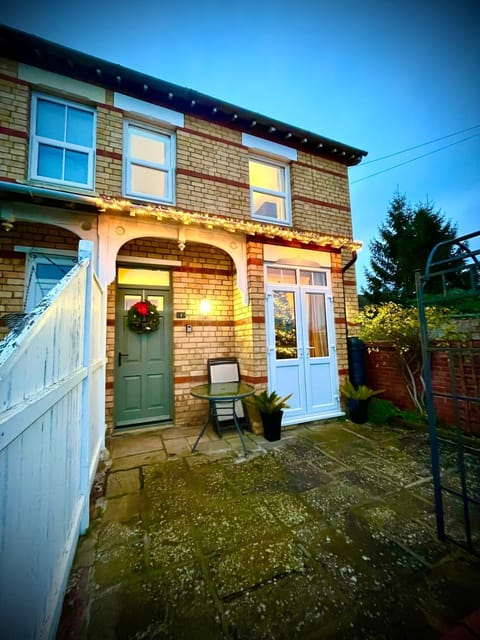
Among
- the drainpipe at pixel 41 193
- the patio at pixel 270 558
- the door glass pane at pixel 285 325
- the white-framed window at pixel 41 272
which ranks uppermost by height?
the drainpipe at pixel 41 193

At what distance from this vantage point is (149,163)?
4.28m

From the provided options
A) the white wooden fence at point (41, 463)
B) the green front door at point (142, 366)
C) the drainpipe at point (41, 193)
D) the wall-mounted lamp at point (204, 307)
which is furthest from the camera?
the wall-mounted lamp at point (204, 307)

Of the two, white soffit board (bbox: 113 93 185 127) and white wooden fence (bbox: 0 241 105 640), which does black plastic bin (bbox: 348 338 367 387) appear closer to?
white wooden fence (bbox: 0 241 105 640)

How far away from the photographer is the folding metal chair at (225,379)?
4121 mm

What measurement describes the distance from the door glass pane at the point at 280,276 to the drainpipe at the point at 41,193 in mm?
2787

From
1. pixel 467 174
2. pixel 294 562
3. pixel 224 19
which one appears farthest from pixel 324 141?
pixel 467 174

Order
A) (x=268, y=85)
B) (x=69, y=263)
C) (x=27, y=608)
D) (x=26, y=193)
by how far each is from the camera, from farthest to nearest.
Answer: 1. (x=268, y=85)
2. (x=69, y=263)
3. (x=26, y=193)
4. (x=27, y=608)

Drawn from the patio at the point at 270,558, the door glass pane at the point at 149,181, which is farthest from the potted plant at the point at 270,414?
the door glass pane at the point at 149,181

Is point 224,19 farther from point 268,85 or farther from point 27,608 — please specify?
point 27,608

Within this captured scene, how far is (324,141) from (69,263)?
18.4 feet

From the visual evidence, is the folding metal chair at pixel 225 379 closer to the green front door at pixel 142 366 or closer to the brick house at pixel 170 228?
the brick house at pixel 170 228

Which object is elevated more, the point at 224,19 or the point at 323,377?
the point at 224,19

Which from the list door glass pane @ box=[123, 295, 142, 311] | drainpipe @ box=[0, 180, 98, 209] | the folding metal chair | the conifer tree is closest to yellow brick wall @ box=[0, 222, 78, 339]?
drainpipe @ box=[0, 180, 98, 209]

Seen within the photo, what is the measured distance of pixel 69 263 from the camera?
379 centimetres
